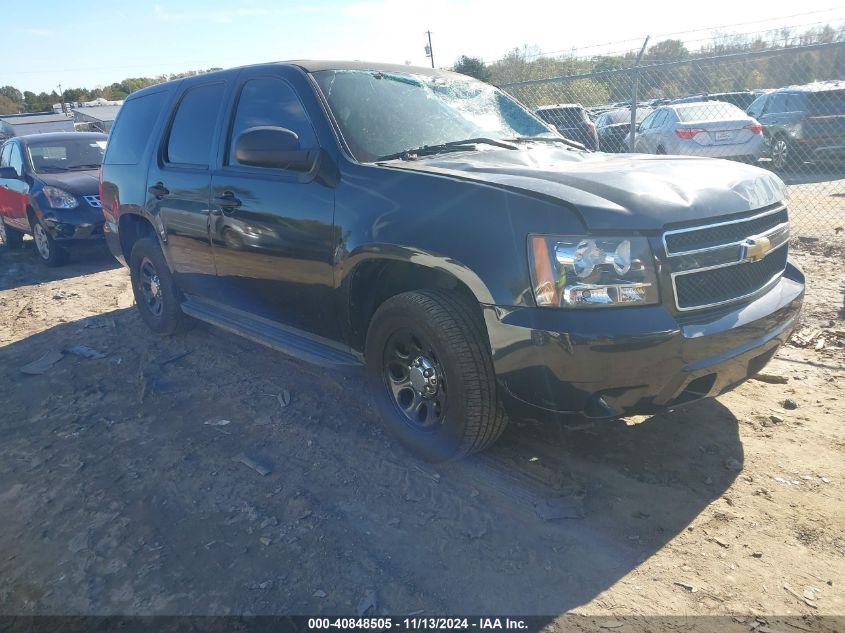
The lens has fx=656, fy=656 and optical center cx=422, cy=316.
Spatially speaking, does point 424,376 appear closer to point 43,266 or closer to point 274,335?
point 274,335

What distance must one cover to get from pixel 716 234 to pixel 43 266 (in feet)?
30.9

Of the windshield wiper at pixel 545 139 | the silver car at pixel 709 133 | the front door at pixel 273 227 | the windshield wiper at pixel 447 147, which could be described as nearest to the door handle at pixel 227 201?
the front door at pixel 273 227

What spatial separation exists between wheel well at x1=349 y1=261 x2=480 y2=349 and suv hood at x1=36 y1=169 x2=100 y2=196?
6.58m

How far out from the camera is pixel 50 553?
289 cm

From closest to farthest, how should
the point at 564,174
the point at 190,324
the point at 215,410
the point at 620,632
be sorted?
the point at 620,632, the point at 564,174, the point at 215,410, the point at 190,324

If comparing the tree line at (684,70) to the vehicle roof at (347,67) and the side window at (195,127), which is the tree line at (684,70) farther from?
the side window at (195,127)

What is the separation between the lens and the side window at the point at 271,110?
371 centimetres

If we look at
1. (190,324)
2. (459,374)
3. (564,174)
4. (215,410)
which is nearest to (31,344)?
(190,324)

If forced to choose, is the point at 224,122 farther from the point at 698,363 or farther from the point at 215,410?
the point at 698,363

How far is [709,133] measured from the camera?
11555mm

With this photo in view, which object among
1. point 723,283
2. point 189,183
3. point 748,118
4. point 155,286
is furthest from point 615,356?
point 748,118

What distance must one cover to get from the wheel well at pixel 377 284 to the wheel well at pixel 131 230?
280 centimetres

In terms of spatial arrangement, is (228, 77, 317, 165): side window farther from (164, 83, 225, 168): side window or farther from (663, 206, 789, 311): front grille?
(663, 206, 789, 311): front grille

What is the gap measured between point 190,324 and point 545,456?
3.51 m
